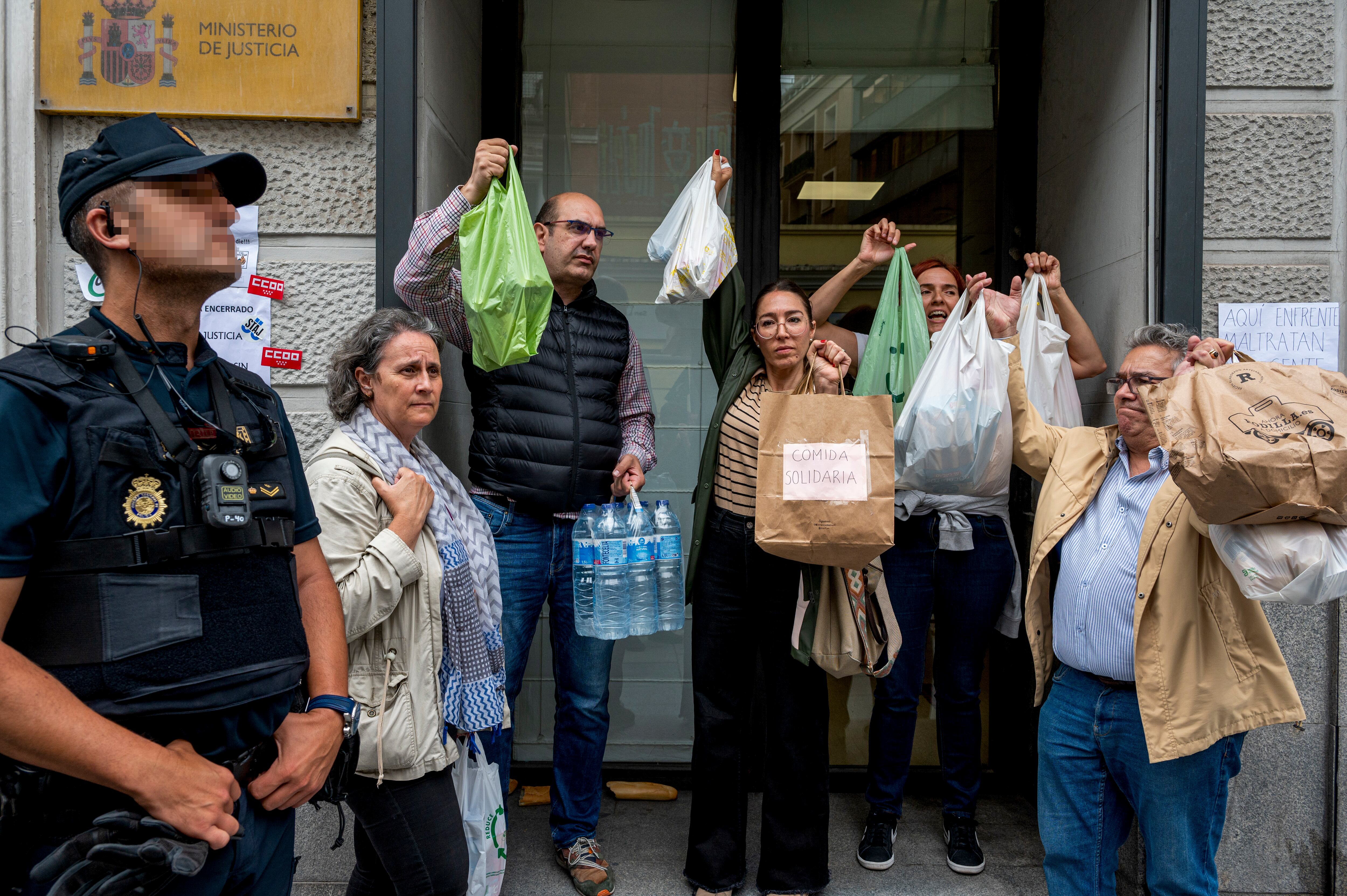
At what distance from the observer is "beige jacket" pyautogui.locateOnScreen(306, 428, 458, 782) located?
1934 mm

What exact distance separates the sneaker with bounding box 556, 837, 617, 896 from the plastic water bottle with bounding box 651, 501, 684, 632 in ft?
2.62

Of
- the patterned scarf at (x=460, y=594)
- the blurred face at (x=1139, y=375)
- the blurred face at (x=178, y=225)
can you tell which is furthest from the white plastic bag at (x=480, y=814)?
the blurred face at (x=1139, y=375)

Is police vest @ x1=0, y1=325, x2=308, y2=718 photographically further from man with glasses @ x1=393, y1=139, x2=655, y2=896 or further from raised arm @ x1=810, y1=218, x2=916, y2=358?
raised arm @ x1=810, y1=218, x2=916, y2=358

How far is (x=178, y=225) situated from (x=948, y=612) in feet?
8.74

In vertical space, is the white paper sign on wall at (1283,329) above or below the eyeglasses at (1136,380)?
above

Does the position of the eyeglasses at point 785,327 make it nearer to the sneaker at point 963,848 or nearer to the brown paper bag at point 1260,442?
the brown paper bag at point 1260,442

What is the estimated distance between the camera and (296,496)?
162 cm

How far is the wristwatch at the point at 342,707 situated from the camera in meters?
1.55

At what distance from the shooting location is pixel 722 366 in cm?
302

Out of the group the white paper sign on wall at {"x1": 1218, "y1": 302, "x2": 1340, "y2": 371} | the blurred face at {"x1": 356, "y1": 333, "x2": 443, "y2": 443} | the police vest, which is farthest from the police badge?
the white paper sign on wall at {"x1": 1218, "y1": 302, "x2": 1340, "y2": 371}

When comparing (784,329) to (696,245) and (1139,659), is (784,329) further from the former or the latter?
(1139,659)

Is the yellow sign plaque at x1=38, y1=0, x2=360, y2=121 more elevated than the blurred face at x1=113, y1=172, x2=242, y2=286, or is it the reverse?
the yellow sign plaque at x1=38, y1=0, x2=360, y2=121

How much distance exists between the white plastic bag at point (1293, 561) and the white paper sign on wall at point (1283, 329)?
129 cm

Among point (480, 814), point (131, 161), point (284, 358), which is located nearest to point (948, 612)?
point (480, 814)
